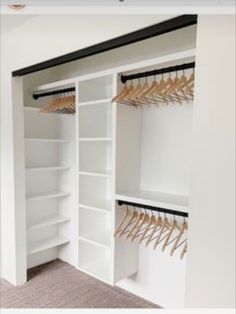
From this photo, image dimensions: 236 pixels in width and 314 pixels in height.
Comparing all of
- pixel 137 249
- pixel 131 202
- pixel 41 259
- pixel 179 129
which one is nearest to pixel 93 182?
pixel 131 202

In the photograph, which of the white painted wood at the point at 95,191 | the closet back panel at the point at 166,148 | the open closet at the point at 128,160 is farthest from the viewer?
the white painted wood at the point at 95,191

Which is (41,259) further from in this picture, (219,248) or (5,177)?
(219,248)

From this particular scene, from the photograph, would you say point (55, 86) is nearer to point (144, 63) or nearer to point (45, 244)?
point (144, 63)

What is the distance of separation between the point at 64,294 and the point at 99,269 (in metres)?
0.48

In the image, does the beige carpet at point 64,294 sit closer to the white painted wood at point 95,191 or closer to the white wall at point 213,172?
the white painted wood at point 95,191

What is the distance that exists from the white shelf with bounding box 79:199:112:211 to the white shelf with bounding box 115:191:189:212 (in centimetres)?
32

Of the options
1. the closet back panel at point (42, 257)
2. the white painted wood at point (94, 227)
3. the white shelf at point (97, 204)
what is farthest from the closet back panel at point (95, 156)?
the closet back panel at point (42, 257)

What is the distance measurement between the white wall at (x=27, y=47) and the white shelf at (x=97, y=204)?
78 centimetres

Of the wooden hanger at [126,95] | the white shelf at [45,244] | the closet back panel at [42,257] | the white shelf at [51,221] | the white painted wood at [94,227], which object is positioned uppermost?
the wooden hanger at [126,95]

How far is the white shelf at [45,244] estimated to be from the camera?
9.51 ft

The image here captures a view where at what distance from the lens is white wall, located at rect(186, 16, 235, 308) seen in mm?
1089

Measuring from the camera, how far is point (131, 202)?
83.0 inches

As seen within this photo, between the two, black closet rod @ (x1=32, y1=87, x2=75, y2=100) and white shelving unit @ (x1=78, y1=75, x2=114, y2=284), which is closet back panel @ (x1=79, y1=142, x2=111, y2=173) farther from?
black closet rod @ (x1=32, y1=87, x2=75, y2=100)

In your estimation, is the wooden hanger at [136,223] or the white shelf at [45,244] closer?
the wooden hanger at [136,223]
